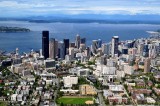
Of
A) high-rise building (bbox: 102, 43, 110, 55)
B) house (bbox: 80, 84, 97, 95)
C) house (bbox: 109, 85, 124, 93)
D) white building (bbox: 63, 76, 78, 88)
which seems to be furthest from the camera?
high-rise building (bbox: 102, 43, 110, 55)

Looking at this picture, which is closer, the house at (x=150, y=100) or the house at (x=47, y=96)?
the house at (x=150, y=100)

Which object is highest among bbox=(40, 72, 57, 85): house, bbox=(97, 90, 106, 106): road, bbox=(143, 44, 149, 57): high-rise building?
bbox=(143, 44, 149, 57): high-rise building

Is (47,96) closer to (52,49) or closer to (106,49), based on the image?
(52,49)

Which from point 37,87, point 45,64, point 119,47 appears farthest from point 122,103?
point 119,47

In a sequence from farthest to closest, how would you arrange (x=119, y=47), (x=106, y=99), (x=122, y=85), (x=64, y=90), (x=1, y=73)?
(x=119, y=47), (x=1, y=73), (x=122, y=85), (x=64, y=90), (x=106, y=99)

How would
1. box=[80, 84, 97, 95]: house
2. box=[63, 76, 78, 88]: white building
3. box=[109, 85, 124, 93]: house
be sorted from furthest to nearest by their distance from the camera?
box=[63, 76, 78, 88]: white building → box=[109, 85, 124, 93]: house → box=[80, 84, 97, 95]: house

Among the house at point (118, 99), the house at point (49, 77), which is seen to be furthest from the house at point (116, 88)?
the house at point (49, 77)

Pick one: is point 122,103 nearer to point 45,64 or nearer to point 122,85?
point 122,85

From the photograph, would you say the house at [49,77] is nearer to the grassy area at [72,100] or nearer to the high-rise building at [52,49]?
the grassy area at [72,100]

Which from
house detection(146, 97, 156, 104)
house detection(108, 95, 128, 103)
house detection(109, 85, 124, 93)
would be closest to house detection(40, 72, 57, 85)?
house detection(109, 85, 124, 93)

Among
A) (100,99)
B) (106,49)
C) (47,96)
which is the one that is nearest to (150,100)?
(100,99)

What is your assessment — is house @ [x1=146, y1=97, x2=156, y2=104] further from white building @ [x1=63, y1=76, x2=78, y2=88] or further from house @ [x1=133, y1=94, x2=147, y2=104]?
white building @ [x1=63, y1=76, x2=78, y2=88]
